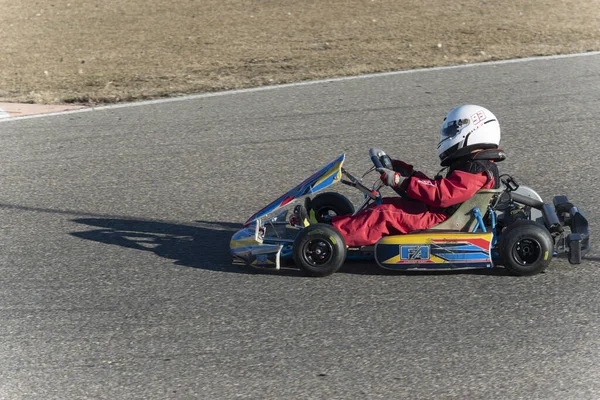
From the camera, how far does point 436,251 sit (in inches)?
198

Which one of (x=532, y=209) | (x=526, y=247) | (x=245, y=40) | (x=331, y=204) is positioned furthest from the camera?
(x=245, y=40)

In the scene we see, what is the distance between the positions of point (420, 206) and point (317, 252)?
26.5 inches

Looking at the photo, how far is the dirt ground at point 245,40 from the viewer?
10.5m

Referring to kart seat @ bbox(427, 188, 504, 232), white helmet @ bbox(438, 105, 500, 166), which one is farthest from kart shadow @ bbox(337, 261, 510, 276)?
white helmet @ bbox(438, 105, 500, 166)

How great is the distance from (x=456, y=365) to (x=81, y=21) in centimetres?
1148

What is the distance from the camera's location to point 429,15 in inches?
517

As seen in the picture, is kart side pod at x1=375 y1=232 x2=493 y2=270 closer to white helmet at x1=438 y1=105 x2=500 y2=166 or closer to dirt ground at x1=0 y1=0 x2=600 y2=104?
white helmet at x1=438 y1=105 x2=500 y2=166

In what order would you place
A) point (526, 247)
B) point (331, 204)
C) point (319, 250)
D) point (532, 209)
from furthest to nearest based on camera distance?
1. point (331, 204)
2. point (532, 209)
3. point (319, 250)
4. point (526, 247)

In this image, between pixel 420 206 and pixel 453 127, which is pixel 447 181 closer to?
pixel 420 206

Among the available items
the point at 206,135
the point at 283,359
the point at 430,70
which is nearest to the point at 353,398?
the point at 283,359

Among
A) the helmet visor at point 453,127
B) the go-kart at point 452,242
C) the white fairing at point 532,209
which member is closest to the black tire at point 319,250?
the go-kart at point 452,242

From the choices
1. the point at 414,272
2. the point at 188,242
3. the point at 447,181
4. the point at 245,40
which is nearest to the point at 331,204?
the point at 414,272

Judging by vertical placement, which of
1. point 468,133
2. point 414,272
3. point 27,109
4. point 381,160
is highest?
point 27,109

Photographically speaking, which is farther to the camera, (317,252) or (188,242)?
(188,242)
